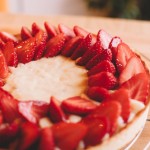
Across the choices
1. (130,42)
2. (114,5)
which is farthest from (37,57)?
(114,5)

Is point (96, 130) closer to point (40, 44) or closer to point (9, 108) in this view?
point (9, 108)

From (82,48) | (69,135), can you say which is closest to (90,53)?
(82,48)

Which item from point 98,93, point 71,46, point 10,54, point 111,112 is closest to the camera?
point 111,112

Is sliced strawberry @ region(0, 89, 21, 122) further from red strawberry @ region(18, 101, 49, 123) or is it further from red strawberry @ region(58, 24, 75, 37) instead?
red strawberry @ region(58, 24, 75, 37)

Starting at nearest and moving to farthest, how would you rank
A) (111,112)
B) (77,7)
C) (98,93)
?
(111,112) < (98,93) < (77,7)

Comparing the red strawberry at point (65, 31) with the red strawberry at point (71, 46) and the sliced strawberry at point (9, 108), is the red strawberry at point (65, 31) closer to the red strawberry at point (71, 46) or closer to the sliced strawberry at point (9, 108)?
the red strawberry at point (71, 46)

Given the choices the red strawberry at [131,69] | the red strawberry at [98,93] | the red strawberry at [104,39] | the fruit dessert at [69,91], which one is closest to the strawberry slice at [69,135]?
the fruit dessert at [69,91]

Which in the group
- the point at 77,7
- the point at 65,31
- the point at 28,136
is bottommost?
the point at 77,7

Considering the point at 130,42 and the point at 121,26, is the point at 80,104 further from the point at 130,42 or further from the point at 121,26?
the point at 121,26
